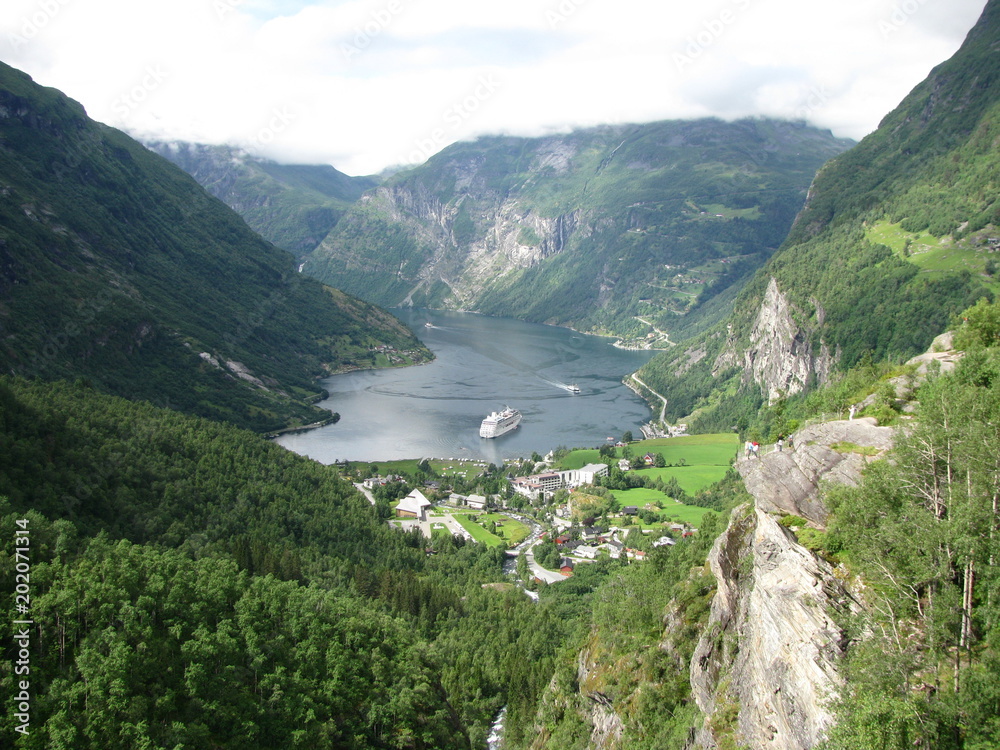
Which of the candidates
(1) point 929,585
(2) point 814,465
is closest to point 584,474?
(2) point 814,465

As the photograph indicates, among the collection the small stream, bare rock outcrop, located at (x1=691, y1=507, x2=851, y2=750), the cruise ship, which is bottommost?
the small stream

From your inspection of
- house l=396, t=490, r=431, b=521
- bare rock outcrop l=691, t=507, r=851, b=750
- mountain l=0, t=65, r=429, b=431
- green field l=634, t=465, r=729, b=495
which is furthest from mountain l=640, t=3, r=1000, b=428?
mountain l=0, t=65, r=429, b=431

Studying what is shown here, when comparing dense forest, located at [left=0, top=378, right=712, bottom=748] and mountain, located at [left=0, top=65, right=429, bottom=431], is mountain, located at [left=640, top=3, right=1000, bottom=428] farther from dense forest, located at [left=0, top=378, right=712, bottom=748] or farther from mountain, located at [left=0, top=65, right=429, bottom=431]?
mountain, located at [left=0, top=65, right=429, bottom=431]

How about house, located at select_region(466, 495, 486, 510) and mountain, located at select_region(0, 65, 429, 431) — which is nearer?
house, located at select_region(466, 495, 486, 510)

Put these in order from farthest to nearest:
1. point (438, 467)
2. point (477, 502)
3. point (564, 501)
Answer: point (438, 467), point (477, 502), point (564, 501)

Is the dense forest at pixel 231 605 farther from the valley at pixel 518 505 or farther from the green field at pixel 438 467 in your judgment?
the green field at pixel 438 467

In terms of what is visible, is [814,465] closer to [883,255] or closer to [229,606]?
[229,606]

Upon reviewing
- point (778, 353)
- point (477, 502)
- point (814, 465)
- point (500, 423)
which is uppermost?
point (814, 465)

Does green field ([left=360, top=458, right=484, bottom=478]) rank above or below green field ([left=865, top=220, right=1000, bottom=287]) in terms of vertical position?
below
